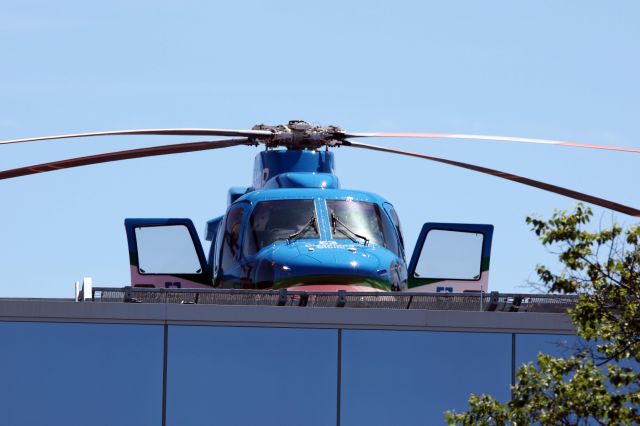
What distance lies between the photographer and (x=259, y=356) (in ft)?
63.1

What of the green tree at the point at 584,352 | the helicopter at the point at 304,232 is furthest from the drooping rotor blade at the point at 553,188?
the green tree at the point at 584,352

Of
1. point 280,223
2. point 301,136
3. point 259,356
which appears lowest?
point 259,356

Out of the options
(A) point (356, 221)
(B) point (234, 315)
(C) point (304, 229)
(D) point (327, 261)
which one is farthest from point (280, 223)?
(B) point (234, 315)

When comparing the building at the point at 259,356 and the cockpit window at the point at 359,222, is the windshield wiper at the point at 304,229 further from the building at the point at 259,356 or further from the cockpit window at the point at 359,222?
the building at the point at 259,356

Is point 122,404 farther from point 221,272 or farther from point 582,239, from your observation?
point 582,239

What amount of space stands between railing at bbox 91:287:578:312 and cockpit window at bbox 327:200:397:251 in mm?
1170

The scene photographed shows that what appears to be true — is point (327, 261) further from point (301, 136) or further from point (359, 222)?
point (301, 136)

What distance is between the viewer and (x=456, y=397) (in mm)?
19438

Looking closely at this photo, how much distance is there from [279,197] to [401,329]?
2641 millimetres

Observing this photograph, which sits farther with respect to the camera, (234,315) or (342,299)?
(234,315)

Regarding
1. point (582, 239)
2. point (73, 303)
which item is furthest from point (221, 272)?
point (582, 239)

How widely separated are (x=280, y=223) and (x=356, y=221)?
Result: 3.58ft

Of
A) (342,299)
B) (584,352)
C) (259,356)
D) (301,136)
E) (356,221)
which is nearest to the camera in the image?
(584,352)

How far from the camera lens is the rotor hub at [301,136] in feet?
75.6
